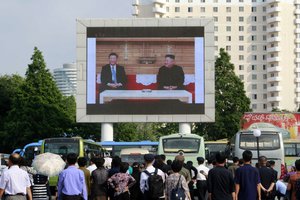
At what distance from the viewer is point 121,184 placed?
663 inches

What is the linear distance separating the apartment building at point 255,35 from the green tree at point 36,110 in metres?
61.2

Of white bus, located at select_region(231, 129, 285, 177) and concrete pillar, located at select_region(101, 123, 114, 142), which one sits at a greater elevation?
concrete pillar, located at select_region(101, 123, 114, 142)

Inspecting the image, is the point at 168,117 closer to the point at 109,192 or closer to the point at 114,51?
the point at 114,51

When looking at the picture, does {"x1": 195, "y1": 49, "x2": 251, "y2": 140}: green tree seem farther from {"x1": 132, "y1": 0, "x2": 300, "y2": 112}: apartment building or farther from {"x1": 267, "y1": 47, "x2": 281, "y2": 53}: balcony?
{"x1": 132, "y1": 0, "x2": 300, "y2": 112}: apartment building

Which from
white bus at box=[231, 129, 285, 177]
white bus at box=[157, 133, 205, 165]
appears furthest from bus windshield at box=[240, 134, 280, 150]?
white bus at box=[157, 133, 205, 165]

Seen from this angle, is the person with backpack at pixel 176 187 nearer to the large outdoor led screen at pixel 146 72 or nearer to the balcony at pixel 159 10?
the large outdoor led screen at pixel 146 72

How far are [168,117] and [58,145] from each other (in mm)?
19244

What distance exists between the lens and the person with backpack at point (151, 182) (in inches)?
652

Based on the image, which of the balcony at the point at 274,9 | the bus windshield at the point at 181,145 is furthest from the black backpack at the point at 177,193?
the balcony at the point at 274,9

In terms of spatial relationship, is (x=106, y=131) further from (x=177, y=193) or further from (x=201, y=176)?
(x=177, y=193)

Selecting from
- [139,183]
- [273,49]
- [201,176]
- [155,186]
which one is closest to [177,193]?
[155,186]

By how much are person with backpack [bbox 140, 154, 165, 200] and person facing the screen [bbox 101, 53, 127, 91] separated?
3912 cm

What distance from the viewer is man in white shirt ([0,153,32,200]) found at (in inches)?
574

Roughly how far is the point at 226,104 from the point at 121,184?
59.5m
